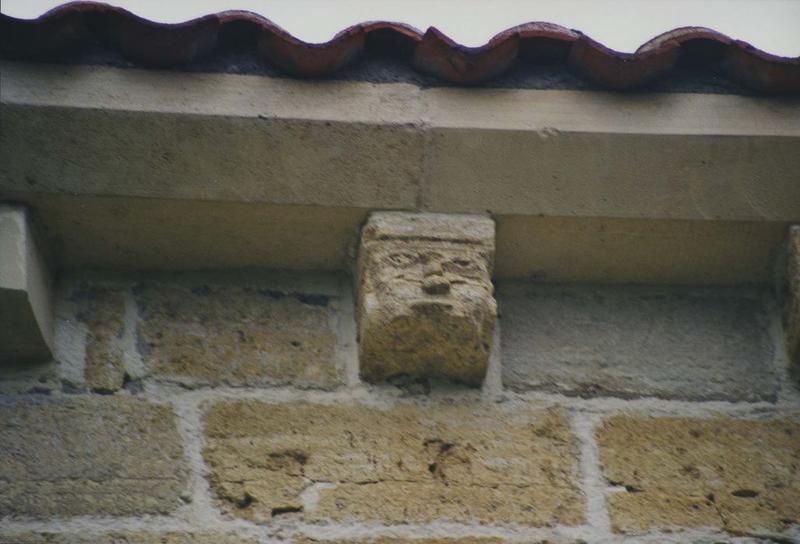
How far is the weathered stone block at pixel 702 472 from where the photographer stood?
229 centimetres

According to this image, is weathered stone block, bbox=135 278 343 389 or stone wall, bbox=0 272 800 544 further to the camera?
weathered stone block, bbox=135 278 343 389

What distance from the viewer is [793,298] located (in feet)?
8.15

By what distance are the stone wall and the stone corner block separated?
0.04 m

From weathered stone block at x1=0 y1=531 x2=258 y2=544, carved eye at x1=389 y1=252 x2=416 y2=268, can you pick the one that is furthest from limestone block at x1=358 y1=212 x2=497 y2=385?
weathered stone block at x1=0 y1=531 x2=258 y2=544

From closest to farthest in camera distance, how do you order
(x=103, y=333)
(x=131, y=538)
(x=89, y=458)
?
(x=131, y=538)
(x=89, y=458)
(x=103, y=333)

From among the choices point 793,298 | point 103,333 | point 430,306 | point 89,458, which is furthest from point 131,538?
point 793,298

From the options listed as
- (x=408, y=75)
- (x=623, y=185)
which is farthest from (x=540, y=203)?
(x=408, y=75)

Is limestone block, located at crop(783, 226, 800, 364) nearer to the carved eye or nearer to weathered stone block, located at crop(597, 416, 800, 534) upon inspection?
weathered stone block, located at crop(597, 416, 800, 534)

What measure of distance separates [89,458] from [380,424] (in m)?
0.57

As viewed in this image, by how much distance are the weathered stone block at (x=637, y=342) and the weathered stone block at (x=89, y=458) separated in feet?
2.37

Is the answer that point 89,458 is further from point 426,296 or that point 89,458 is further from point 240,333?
point 426,296

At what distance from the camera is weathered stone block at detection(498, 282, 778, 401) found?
247cm

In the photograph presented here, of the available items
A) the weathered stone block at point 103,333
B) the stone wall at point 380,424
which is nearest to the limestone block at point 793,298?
the stone wall at point 380,424

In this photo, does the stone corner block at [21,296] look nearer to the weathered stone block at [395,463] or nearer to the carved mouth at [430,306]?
the weathered stone block at [395,463]
